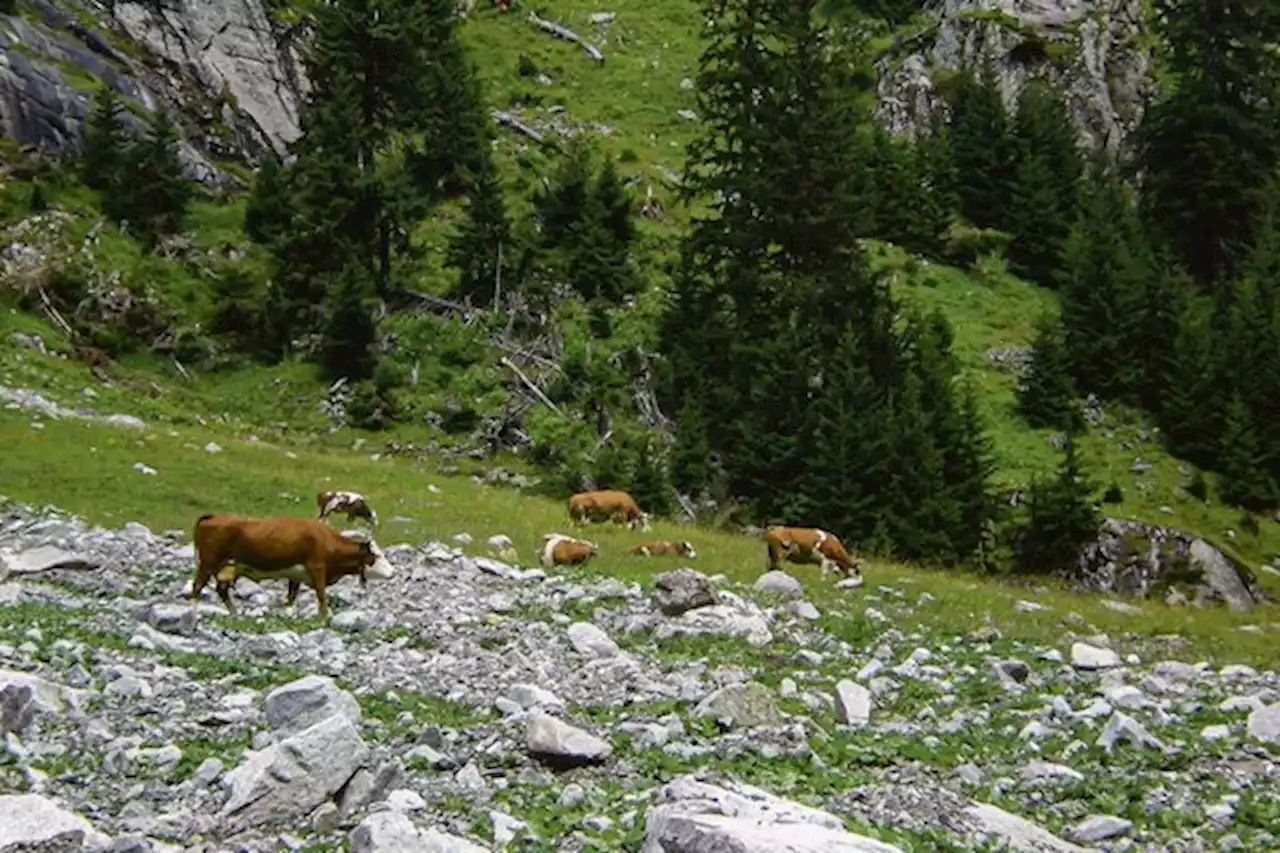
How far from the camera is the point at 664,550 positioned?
22312 mm

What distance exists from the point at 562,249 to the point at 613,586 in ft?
105

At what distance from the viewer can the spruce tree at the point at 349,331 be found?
41031 millimetres

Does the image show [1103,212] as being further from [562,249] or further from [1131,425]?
[562,249]

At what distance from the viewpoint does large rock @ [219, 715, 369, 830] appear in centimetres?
754

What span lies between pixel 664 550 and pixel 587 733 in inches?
520

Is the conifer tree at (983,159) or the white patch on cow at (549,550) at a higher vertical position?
the conifer tree at (983,159)

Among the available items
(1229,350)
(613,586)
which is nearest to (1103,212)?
(1229,350)

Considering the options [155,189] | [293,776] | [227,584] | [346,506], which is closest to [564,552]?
[346,506]

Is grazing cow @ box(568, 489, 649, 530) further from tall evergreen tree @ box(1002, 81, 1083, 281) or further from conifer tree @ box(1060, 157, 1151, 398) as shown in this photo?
tall evergreen tree @ box(1002, 81, 1083, 281)

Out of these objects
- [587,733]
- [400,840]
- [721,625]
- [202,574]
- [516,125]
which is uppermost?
[516,125]

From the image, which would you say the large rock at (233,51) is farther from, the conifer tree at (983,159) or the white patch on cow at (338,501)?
the white patch on cow at (338,501)

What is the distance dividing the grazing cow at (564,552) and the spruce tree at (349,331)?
880 inches

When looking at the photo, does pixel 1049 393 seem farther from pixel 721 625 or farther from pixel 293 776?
pixel 293 776

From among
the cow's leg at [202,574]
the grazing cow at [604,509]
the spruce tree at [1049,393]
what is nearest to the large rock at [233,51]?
the spruce tree at [1049,393]
